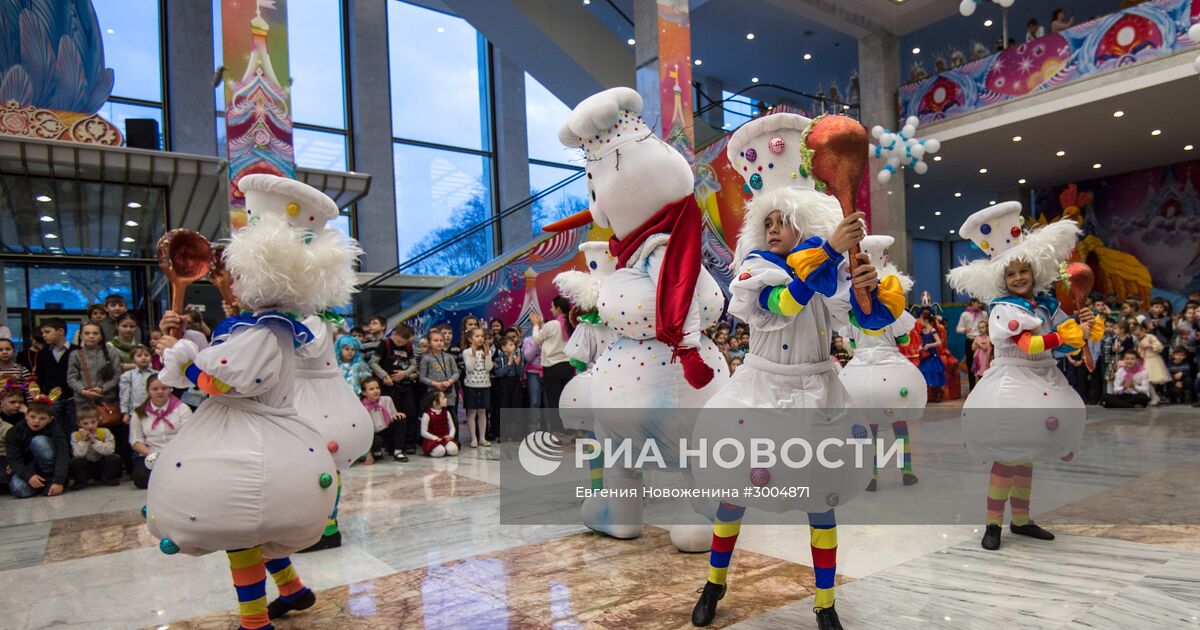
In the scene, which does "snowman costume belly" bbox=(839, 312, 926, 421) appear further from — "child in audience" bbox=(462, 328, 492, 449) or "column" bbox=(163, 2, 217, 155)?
"column" bbox=(163, 2, 217, 155)

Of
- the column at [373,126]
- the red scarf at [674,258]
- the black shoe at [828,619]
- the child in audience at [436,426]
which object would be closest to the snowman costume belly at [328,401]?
the red scarf at [674,258]

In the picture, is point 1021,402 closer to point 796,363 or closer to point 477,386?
point 796,363

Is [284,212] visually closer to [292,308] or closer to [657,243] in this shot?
[292,308]

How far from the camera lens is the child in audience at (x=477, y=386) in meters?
7.48

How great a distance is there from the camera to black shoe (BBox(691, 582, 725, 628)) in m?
2.59

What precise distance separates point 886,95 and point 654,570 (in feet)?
39.1

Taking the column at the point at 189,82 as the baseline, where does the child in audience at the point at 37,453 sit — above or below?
below

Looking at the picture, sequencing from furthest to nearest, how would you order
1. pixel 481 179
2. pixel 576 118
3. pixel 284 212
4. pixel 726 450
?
1. pixel 481 179
2. pixel 576 118
3. pixel 284 212
4. pixel 726 450

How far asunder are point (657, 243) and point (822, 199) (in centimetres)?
81

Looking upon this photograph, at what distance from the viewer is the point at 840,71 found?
54.7 feet

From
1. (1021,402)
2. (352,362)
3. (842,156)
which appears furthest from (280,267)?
(352,362)

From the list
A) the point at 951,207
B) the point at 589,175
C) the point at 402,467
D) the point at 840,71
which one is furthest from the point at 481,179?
the point at 589,175

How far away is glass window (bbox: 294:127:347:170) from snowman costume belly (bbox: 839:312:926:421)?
11.4 m

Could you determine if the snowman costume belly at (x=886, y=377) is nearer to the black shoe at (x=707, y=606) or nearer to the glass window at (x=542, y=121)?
the black shoe at (x=707, y=606)
